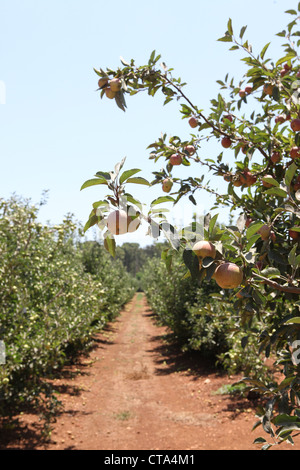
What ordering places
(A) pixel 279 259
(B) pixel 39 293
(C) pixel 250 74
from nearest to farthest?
1. (A) pixel 279 259
2. (C) pixel 250 74
3. (B) pixel 39 293

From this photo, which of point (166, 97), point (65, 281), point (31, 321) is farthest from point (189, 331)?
point (166, 97)

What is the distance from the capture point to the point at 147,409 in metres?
6.54

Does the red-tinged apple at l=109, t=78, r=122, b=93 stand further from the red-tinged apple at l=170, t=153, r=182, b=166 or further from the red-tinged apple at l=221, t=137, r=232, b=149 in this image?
the red-tinged apple at l=221, t=137, r=232, b=149

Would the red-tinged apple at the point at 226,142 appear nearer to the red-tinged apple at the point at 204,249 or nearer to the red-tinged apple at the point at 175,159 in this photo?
the red-tinged apple at the point at 175,159

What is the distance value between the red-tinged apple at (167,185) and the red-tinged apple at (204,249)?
51.5 inches

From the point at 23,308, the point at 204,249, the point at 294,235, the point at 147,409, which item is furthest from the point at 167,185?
the point at 147,409

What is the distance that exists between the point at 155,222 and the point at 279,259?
74 centimetres

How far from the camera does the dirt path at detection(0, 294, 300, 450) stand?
16.5 feet

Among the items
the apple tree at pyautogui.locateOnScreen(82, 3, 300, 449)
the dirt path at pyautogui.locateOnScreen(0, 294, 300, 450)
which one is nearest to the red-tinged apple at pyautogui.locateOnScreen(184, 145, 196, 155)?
the apple tree at pyautogui.locateOnScreen(82, 3, 300, 449)

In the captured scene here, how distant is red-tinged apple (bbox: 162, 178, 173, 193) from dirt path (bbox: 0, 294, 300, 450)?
12.8 feet

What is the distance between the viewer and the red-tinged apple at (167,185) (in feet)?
8.04

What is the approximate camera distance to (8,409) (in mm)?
5668
